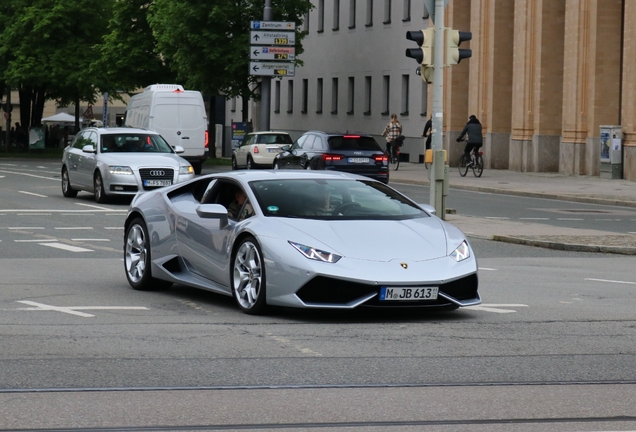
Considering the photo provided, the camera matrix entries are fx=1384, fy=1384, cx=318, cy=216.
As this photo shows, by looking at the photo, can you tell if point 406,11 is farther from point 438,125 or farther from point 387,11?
point 438,125

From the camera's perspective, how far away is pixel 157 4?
202 feet

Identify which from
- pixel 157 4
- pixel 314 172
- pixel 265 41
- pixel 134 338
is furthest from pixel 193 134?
pixel 134 338

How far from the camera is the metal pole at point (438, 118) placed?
70.6 feet

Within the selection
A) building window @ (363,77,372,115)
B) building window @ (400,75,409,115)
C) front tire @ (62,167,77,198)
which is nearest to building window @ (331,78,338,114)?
building window @ (363,77,372,115)

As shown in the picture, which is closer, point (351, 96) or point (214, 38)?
point (214, 38)

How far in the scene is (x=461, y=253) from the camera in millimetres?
10992

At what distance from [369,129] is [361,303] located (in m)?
55.4

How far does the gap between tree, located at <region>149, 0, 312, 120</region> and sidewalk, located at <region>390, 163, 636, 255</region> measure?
333 inches

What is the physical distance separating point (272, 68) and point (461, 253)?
42147 millimetres

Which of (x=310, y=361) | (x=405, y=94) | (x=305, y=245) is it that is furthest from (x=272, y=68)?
(x=310, y=361)

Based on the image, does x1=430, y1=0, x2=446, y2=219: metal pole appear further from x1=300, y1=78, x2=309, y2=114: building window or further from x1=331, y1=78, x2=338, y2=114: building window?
x1=300, y1=78, x2=309, y2=114: building window

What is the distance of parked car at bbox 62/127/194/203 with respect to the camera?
2742cm

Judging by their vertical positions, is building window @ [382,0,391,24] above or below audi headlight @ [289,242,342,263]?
above

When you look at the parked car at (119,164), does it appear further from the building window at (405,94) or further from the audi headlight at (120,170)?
the building window at (405,94)
